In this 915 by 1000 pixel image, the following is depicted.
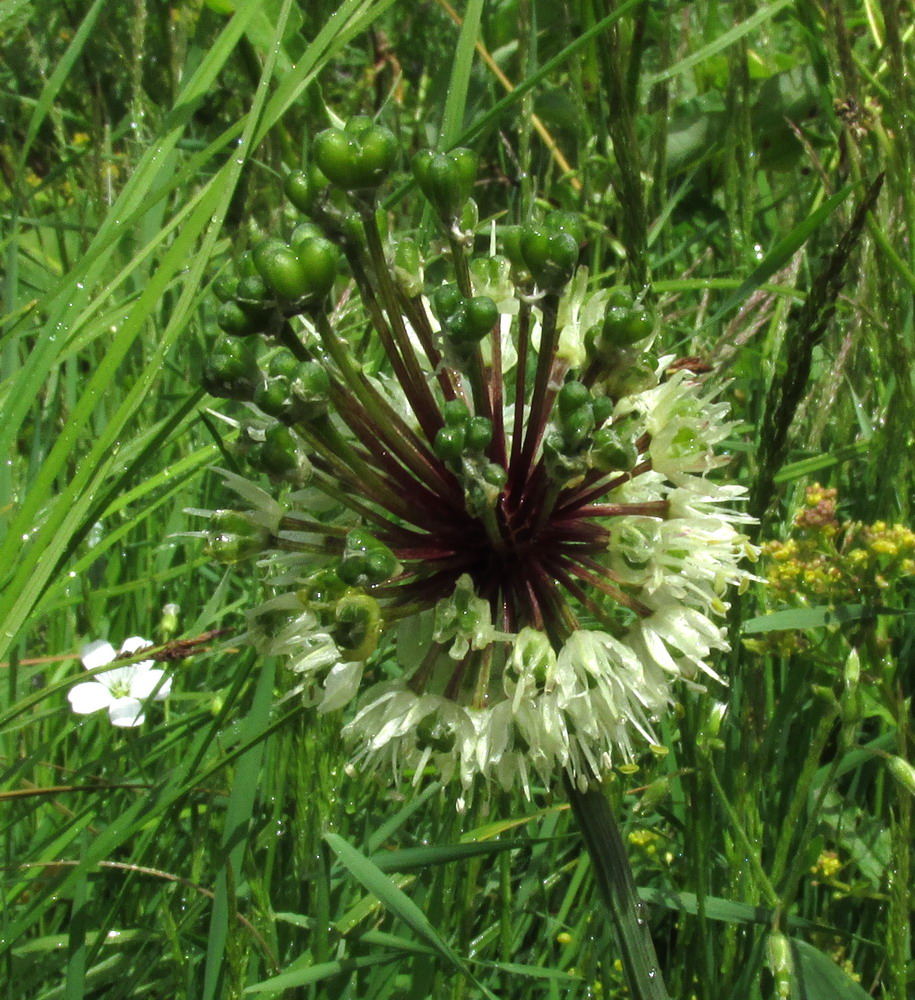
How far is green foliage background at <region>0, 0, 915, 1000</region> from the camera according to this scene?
1.49 m

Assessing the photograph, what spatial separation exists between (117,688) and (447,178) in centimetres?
119

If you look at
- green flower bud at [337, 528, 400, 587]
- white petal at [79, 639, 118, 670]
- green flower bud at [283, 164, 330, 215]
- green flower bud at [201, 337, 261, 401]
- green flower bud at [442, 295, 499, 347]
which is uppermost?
green flower bud at [283, 164, 330, 215]

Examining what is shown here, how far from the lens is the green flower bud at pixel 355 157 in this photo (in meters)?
1.24

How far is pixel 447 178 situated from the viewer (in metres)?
1.34

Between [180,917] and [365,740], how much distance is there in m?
0.70

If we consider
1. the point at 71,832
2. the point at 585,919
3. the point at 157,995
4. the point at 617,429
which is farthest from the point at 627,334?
the point at 157,995

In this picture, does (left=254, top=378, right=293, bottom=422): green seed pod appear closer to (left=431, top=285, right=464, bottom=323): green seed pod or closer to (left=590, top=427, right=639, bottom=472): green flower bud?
(left=431, top=285, right=464, bottom=323): green seed pod

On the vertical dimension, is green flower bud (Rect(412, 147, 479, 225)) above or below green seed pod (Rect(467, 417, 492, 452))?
above

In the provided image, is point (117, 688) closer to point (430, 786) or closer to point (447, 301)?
point (430, 786)

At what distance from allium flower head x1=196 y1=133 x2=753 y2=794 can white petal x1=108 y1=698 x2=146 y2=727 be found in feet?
1.90

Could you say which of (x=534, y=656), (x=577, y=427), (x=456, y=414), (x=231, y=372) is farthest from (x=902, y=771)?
(x=231, y=372)

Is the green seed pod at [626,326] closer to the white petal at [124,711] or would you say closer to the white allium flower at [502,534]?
the white allium flower at [502,534]

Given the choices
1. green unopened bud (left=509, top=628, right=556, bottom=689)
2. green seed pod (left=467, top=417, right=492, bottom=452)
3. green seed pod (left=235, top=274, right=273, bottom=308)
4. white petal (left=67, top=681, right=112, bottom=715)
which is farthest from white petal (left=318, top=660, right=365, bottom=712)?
white petal (left=67, top=681, right=112, bottom=715)

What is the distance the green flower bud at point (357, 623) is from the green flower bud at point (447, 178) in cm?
48
